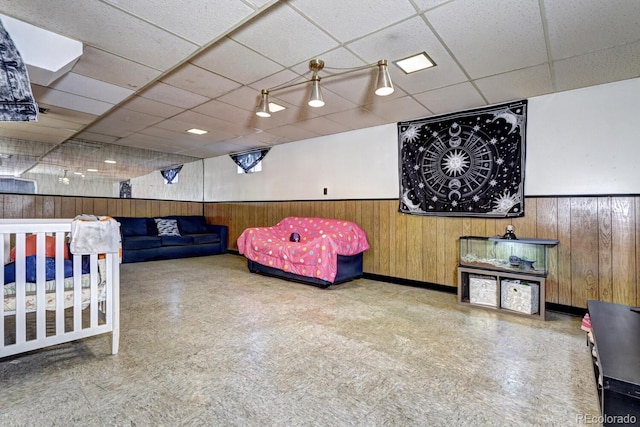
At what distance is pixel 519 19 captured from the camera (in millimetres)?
2062

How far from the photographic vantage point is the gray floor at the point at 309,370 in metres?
1.60

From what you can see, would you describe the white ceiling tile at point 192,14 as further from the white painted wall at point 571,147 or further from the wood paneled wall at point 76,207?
the wood paneled wall at point 76,207

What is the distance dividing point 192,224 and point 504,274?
247 inches

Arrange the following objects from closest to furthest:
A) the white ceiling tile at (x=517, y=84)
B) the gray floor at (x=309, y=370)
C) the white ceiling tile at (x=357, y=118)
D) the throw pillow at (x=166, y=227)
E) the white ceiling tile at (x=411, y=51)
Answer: the gray floor at (x=309, y=370)
the white ceiling tile at (x=411, y=51)
the white ceiling tile at (x=517, y=84)
the white ceiling tile at (x=357, y=118)
the throw pillow at (x=166, y=227)

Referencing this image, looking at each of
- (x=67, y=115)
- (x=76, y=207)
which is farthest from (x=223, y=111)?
(x=76, y=207)

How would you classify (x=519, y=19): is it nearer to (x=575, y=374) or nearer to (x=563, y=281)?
(x=575, y=374)

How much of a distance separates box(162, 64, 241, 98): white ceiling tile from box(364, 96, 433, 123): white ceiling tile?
1.66 m

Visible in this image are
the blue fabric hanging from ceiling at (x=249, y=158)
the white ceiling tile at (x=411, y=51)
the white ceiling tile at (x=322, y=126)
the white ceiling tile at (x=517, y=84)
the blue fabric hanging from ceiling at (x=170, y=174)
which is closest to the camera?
the white ceiling tile at (x=411, y=51)

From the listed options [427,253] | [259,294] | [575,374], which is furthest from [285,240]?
[575,374]

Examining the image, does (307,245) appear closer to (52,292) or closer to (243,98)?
(243,98)

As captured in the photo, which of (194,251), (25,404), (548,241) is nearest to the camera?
(25,404)

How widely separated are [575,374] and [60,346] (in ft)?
12.0

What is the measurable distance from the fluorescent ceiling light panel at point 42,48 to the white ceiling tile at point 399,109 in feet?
9.37

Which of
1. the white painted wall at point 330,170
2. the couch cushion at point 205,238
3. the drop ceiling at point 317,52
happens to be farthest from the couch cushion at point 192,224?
the drop ceiling at point 317,52
